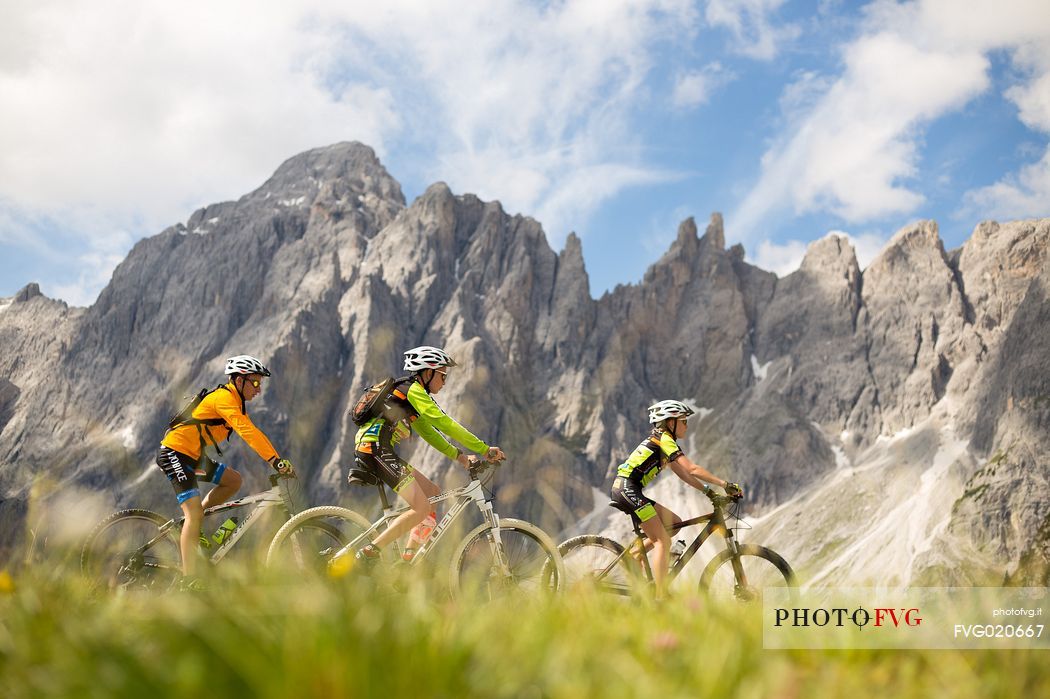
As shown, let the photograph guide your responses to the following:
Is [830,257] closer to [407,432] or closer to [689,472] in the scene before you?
[689,472]

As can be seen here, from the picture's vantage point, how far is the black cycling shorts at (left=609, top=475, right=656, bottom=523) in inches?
Answer: 401

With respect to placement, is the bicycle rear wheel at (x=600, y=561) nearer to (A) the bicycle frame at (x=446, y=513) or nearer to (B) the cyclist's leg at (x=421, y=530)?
(A) the bicycle frame at (x=446, y=513)

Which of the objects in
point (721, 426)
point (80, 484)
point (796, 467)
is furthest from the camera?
point (721, 426)

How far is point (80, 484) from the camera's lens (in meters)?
132

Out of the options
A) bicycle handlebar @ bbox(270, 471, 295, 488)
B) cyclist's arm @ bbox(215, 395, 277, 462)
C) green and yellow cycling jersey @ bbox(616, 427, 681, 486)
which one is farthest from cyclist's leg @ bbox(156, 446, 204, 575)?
green and yellow cycling jersey @ bbox(616, 427, 681, 486)

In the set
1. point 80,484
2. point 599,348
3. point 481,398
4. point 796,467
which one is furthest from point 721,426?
point 80,484

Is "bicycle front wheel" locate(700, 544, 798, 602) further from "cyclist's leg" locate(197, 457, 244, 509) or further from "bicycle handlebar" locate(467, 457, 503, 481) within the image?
"cyclist's leg" locate(197, 457, 244, 509)

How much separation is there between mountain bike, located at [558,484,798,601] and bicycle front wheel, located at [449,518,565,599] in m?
0.57

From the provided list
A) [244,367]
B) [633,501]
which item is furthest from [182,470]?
[633,501]

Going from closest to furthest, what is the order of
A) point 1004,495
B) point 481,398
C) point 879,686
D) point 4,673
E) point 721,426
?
1. point 4,673
2. point 879,686
3. point 1004,495
4. point 481,398
5. point 721,426

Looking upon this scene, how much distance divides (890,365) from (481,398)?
98152 mm

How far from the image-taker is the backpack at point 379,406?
9.04 m

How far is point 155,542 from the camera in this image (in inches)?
390

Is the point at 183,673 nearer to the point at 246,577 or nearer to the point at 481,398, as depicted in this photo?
the point at 246,577
